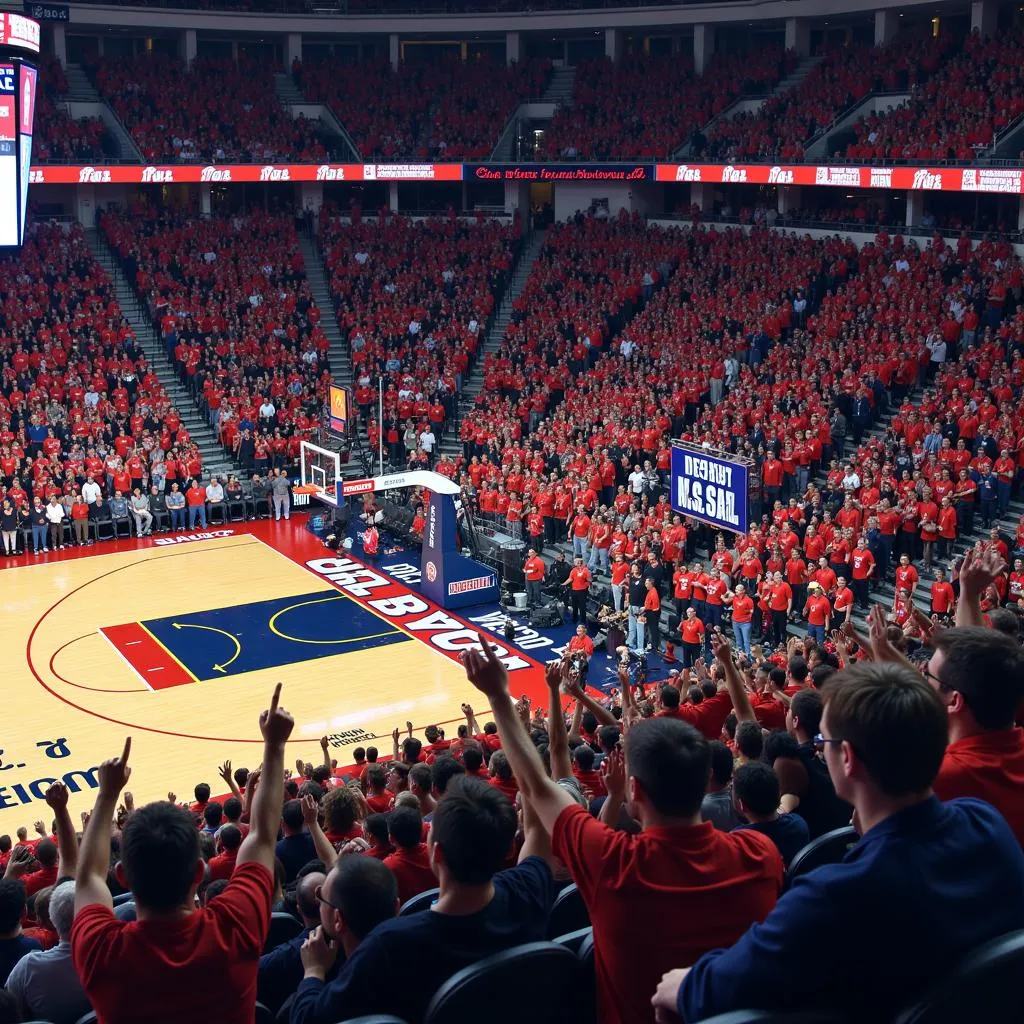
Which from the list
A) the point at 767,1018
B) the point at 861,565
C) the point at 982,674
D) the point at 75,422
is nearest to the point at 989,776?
the point at 982,674

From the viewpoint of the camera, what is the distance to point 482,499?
31.2 m

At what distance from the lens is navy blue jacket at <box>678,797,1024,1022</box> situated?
3121 mm

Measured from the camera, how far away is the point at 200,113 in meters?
45.5

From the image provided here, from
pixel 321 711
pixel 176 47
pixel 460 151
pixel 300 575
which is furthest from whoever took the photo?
pixel 176 47

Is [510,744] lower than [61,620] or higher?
higher

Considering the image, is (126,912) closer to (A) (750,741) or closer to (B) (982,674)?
(A) (750,741)

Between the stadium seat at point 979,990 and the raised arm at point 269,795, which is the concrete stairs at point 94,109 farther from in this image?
the stadium seat at point 979,990

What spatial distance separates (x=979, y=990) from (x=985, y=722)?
1267 mm

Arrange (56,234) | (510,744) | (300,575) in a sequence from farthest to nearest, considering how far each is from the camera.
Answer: (56,234) < (300,575) < (510,744)

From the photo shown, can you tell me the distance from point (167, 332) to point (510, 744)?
121 feet

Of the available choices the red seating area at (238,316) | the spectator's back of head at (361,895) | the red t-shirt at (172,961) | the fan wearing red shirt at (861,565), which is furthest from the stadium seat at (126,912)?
the red seating area at (238,316)

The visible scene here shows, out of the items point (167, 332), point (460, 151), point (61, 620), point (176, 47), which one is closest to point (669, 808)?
point (61, 620)

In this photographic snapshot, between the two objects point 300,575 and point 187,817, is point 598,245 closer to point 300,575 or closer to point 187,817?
point 300,575

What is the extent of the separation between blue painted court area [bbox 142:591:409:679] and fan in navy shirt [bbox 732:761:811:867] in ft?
63.9
